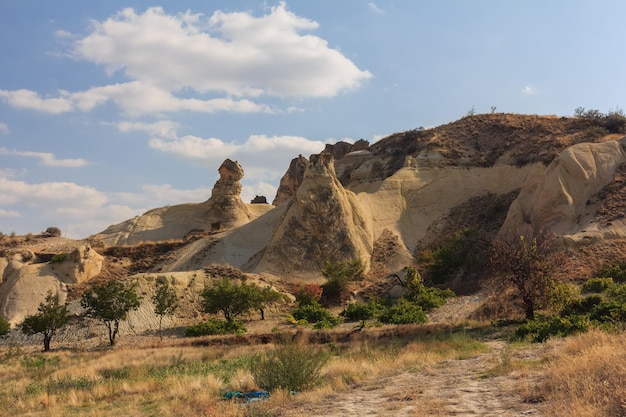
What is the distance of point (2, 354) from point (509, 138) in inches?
1669

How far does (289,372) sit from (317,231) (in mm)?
27801

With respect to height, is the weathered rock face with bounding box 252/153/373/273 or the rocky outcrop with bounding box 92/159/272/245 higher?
the rocky outcrop with bounding box 92/159/272/245

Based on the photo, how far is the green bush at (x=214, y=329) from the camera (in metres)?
25.7

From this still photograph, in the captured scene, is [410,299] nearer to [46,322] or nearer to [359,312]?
[359,312]

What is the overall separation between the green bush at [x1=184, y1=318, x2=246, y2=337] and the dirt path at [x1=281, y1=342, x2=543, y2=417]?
15412 mm

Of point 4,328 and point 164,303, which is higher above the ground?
point 164,303

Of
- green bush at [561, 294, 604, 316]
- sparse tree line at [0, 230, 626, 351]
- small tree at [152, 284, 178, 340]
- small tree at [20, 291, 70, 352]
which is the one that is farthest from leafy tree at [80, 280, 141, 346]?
→ green bush at [561, 294, 604, 316]

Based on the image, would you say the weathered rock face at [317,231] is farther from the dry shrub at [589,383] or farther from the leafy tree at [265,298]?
the dry shrub at [589,383]

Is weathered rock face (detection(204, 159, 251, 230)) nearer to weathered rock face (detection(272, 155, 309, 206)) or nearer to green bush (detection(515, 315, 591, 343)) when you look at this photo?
weathered rock face (detection(272, 155, 309, 206))

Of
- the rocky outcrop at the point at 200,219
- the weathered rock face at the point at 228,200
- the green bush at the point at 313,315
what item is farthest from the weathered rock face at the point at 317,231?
the rocky outcrop at the point at 200,219

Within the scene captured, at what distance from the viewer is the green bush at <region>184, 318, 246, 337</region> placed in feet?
84.2

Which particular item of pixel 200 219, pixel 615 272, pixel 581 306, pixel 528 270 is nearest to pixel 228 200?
pixel 200 219

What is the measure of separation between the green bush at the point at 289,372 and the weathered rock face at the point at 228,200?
4258cm

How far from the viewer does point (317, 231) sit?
1517 inches
